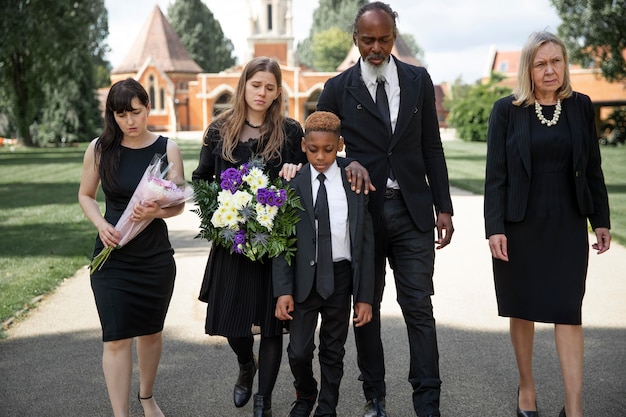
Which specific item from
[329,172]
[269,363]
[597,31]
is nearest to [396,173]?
[329,172]

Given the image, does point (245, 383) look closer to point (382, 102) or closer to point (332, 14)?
point (382, 102)

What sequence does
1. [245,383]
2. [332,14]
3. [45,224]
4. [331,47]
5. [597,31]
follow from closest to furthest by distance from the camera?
[245,383], [45,224], [597,31], [331,47], [332,14]

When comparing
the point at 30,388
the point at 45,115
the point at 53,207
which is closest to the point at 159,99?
the point at 45,115

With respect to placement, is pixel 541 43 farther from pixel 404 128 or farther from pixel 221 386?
pixel 221 386

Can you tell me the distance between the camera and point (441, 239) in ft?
14.9

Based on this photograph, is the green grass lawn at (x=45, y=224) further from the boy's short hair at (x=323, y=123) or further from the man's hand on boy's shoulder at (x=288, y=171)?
the boy's short hair at (x=323, y=123)

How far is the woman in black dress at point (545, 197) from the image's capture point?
4.25m

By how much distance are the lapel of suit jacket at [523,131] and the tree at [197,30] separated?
8281 centimetres

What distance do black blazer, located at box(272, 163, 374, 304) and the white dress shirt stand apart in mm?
37

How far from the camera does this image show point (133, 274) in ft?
13.7

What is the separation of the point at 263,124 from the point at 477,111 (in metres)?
47.2

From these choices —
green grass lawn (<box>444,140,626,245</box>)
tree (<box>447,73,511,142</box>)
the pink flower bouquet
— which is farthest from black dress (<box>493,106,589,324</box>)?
tree (<box>447,73,511,142</box>)

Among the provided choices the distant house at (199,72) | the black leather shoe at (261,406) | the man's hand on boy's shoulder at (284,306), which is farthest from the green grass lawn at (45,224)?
the distant house at (199,72)

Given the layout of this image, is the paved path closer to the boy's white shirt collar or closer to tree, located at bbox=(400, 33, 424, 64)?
the boy's white shirt collar
